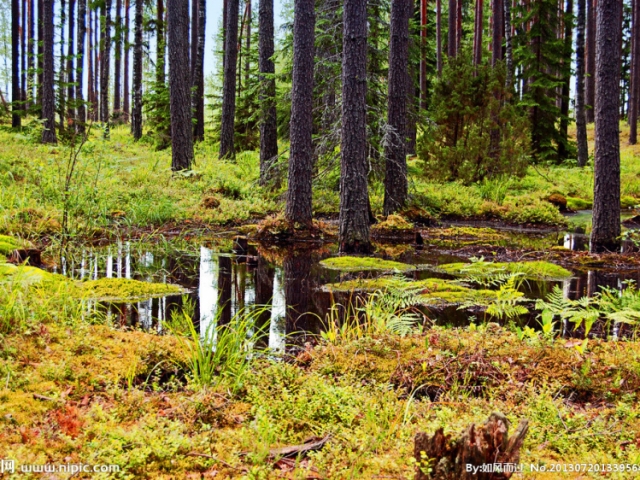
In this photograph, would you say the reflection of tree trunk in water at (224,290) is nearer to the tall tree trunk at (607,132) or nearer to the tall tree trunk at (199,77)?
the tall tree trunk at (607,132)

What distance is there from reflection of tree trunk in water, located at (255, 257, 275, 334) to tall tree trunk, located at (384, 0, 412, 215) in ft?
17.6

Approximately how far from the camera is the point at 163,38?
86.6 ft

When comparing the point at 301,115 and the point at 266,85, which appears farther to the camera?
the point at 266,85

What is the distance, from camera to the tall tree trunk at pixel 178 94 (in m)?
16.3

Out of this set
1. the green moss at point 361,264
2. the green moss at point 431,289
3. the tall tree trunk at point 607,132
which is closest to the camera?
the green moss at point 431,289

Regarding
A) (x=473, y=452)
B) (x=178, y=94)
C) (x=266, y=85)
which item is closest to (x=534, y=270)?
(x=473, y=452)

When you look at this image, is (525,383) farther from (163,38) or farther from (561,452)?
(163,38)

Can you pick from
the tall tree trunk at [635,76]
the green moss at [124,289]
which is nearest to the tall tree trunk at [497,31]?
the tall tree trunk at [635,76]

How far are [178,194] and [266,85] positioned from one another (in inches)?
164

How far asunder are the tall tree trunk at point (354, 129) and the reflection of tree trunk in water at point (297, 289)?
108 centimetres

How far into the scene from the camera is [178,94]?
1691 centimetres

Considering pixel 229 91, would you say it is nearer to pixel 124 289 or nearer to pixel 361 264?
pixel 361 264

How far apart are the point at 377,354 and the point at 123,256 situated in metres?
5.97

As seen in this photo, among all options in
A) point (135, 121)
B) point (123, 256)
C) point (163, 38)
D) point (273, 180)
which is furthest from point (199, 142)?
point (123, 256)
